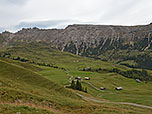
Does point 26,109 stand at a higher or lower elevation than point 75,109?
higher

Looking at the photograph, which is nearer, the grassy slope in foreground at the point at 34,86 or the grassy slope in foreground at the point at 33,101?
the grassy slope in foreground at the point at 33,101

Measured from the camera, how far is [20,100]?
30.6m

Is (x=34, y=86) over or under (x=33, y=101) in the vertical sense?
under

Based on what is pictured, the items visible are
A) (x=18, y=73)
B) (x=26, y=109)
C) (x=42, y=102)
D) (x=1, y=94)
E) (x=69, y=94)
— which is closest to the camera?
(x=26, y=109)

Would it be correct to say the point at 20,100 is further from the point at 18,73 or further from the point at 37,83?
the point at 18,73

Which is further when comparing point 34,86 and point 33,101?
point 34,86

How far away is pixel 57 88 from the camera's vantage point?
197 ft

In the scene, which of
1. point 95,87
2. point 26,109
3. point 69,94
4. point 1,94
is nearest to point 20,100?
A: point 1,94

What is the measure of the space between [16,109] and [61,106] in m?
13.9

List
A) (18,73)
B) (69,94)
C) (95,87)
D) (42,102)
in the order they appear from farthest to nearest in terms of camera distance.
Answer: (95,87)
(18,73)
(69,94)
(42,102)

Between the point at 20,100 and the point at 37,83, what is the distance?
3035 centimetres

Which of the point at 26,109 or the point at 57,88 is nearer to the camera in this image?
the point at 26,109

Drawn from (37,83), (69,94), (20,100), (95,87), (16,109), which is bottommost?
(95,87)

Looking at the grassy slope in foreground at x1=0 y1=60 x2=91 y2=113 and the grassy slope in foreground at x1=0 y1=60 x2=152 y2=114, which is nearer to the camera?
the grassy slope in foreground at x1=0 y1=60 x2=152 y2=114
